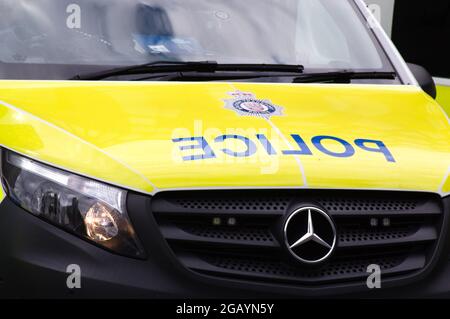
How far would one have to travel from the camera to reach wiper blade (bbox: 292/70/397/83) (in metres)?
4.30

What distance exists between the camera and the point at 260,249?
10.8 feet

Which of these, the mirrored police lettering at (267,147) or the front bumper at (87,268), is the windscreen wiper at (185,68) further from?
the front bumper at (87,268)

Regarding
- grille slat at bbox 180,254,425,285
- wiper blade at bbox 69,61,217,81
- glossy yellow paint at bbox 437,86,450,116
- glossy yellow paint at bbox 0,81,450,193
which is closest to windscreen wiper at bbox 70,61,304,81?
wiper blade at bbox 69,61,217,81

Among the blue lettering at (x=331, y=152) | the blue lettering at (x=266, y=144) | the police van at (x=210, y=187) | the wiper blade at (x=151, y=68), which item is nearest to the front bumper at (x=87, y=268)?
the police van at (x=210, y=187)

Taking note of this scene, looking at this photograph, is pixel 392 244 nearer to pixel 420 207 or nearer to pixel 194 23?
pixel 420 207

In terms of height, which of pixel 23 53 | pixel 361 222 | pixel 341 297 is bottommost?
pixel 341 297

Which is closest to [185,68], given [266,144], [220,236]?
[266,144]

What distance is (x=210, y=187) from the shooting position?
326 cm

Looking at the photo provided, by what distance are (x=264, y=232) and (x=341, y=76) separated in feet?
4.12

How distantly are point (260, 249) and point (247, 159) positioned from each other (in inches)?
12.3

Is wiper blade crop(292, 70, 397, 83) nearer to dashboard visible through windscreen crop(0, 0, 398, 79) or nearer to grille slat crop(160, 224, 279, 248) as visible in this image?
dashboard visible through windscreen crop(0, 0, 398, 79)

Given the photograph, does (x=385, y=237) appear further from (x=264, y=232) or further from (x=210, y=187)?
(x=210, y=187)

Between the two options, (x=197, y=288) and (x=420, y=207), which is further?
(x=420, y=207)

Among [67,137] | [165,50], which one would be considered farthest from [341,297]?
[165,50]
